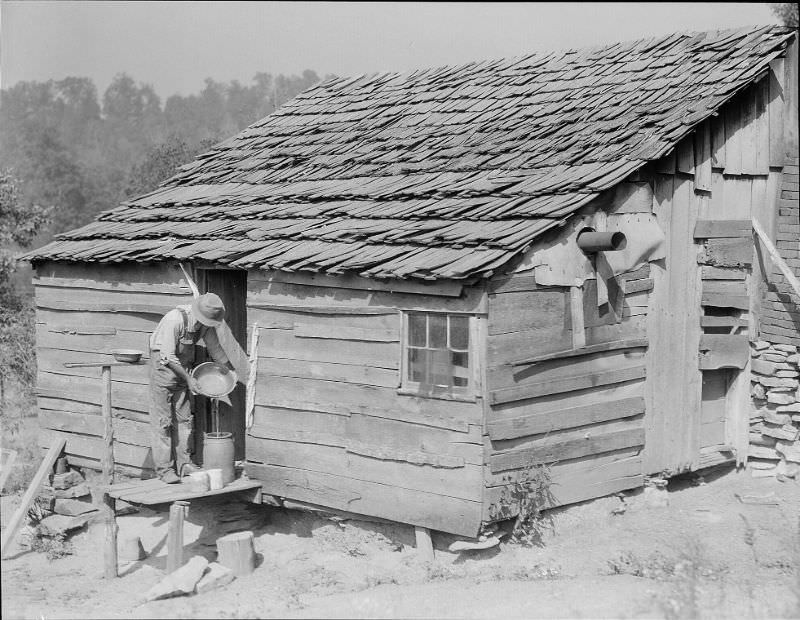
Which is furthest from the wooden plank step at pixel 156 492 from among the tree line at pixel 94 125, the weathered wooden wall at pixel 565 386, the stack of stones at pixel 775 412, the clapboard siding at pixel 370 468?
the tree line at pixel 94 125

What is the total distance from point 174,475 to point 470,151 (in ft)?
16.4

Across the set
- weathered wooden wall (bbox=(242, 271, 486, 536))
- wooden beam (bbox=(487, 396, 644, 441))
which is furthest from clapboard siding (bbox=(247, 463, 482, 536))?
wooden beam (bbox=(487, 396, 644, 441))

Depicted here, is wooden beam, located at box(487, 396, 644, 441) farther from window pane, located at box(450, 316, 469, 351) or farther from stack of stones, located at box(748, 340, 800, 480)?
stack of stones, located at box(748, 340, 800, 480)

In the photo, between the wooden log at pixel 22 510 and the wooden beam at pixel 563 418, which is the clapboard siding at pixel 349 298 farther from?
the wooden log at pixel 22 510

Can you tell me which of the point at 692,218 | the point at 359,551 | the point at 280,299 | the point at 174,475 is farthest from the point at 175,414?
the point at 692,218

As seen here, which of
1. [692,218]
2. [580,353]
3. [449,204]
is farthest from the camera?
[692,218]

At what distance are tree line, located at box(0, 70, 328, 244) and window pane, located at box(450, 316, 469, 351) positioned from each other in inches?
967

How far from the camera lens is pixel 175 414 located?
11727mm

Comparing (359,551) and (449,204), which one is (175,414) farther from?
(449,204)

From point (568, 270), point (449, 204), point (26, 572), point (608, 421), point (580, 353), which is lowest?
point (26, 572)

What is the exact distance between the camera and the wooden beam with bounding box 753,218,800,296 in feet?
40.1

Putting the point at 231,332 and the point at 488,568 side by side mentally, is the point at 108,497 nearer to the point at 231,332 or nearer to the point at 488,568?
the point at 231,332

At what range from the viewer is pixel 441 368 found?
10.2 metres

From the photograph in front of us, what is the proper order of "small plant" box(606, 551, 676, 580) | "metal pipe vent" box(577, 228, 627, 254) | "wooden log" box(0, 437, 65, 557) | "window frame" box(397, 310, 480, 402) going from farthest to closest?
"metal pipe vent" box(577, 228, 627, 254) → "window frame" box(397, 310, 480, 402) → "small plant" box(606, 551, 676, 580) → "wooden log" box(0, 437, 65, 557)
